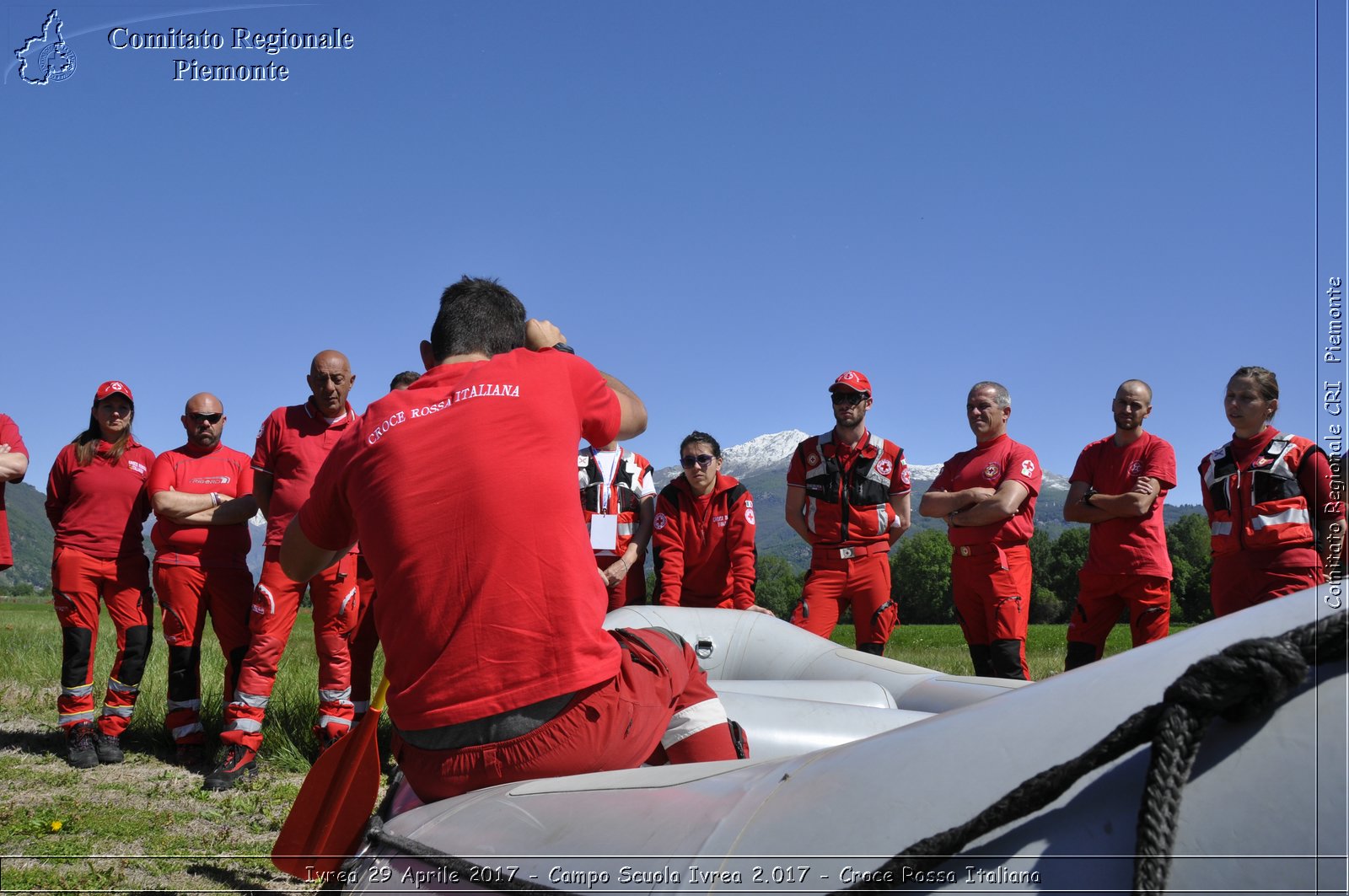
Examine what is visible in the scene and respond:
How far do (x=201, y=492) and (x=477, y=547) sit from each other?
4400mm

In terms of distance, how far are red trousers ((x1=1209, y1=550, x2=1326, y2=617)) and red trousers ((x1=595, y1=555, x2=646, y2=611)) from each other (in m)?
3.41

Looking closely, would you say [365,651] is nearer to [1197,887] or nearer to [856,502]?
[856,502]

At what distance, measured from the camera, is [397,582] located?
2.09 metres

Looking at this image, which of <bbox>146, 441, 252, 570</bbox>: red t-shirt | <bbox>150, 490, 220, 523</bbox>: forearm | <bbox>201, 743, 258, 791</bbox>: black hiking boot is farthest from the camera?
<bbox>146, 441, 252, 570</bbox>: red t-shirt

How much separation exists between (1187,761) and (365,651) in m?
5.35

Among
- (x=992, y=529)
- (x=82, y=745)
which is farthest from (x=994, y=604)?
(x=82, y=745)

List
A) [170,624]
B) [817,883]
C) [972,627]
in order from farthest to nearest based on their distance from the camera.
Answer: [972,627], [170,624], [817,883]

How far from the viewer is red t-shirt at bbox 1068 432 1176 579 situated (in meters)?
5.91

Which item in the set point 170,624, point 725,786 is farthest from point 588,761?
point 170,624

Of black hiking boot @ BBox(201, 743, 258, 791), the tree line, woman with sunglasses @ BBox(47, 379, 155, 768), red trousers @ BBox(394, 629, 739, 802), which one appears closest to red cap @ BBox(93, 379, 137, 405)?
woman with sunglasses @ BBox(47, 379, 155, 768)

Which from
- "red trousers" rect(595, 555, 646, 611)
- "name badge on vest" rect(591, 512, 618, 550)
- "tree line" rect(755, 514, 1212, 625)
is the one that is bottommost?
"tree line" rect(755, 514, 1212, 625)

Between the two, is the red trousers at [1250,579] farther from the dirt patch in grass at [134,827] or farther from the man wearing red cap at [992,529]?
the dirt patch in grass at [134,827]

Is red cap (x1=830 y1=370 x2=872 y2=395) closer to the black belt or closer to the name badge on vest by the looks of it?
the name badge on vest

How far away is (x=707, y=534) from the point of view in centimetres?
666
